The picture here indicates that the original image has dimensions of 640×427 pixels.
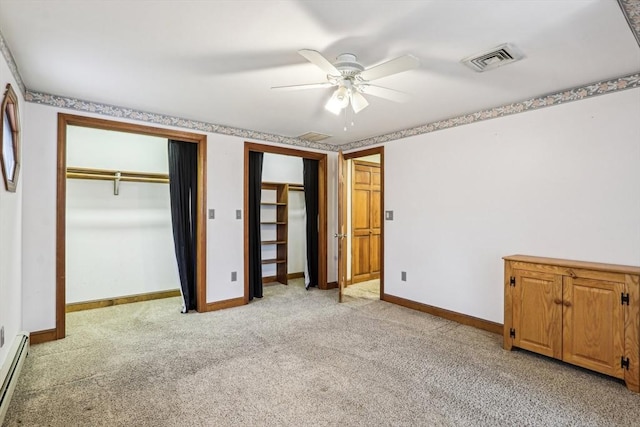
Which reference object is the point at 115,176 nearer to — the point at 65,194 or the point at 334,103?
the point at 65,194

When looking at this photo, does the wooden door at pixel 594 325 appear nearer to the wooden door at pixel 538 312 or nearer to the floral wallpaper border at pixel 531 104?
the wooden door at pixel 538 312

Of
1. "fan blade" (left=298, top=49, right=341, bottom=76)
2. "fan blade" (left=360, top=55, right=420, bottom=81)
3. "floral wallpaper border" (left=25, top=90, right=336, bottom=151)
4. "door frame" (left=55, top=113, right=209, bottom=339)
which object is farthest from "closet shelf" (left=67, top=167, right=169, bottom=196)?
"fan blade" (left=360, top=55, right=420, bottom=81)

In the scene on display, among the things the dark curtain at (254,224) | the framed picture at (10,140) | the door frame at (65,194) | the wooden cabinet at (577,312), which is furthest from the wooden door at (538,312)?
the framed picture at (10,140)

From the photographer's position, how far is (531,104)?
3201 mm

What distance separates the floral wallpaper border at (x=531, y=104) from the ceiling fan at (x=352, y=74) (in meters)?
1.17

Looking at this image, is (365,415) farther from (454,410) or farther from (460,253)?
(460,253)

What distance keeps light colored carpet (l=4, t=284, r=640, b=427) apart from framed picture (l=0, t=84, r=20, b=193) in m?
1.48

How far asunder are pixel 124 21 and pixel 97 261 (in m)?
3.45

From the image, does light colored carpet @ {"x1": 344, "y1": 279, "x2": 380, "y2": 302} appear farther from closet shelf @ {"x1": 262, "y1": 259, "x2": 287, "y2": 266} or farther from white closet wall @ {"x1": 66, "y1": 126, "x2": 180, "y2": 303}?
white closet wall @ {"x1": 66, "y1": 126, "x2": 180, "y2": 303}

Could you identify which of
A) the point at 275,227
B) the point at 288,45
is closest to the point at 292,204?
the point at 275,227

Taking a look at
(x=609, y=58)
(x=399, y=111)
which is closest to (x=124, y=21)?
(x=399, y=111)

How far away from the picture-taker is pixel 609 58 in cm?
236

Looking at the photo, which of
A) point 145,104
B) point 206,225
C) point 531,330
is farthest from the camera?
point 206,225

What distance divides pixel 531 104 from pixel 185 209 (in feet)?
13.0
